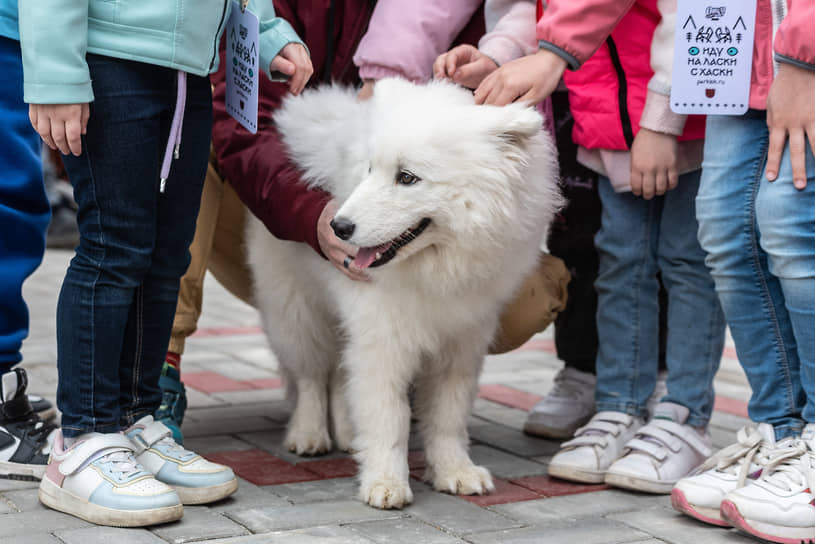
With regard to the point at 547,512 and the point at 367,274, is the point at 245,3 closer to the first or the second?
the point at 367,274

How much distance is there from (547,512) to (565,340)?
121 centimetres

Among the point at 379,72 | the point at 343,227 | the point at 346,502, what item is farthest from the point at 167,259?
the point at 379,72

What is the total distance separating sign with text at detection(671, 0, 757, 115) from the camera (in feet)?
8.13

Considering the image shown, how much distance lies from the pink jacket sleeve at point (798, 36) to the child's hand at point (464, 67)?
0.91m

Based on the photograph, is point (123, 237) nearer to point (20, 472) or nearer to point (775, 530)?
point (20, 472)

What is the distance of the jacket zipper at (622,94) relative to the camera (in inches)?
114

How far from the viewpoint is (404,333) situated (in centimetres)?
275

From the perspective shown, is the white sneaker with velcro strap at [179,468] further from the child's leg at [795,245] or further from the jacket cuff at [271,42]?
the child's leg at [795,245]

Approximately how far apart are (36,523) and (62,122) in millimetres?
993

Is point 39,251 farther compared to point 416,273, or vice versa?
point 39,251

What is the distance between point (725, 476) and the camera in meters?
2.56

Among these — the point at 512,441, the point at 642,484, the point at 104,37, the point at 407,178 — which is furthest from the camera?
the point at 512,441

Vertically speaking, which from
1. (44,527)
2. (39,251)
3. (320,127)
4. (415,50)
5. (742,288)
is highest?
(415,50)

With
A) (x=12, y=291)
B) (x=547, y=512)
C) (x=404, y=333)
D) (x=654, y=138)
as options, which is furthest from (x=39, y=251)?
(x=654, y=138)
